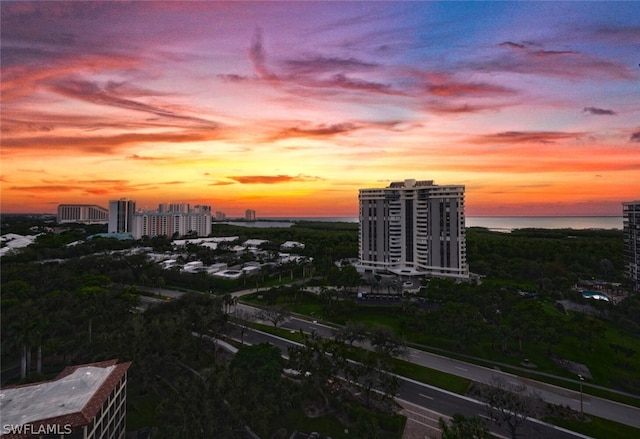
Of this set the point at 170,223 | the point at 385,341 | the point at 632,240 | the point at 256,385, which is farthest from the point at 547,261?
the point at 170,223

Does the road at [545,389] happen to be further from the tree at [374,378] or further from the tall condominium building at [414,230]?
the tall condominium building at [414,230]

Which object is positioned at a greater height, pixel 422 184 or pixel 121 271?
pixel 422 184

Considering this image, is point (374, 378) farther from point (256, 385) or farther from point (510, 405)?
point (510, 405)

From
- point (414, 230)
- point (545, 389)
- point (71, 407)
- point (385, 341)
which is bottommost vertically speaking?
point (545, 389)

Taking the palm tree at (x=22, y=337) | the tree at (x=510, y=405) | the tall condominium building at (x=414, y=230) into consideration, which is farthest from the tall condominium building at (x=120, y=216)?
the tree at (x=510, y=405)

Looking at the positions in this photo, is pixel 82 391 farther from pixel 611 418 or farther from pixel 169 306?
pixel 611 418

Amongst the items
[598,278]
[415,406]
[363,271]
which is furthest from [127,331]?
[598,278]
